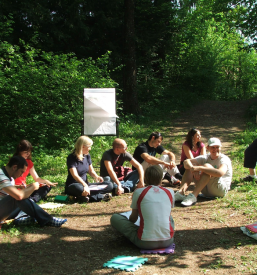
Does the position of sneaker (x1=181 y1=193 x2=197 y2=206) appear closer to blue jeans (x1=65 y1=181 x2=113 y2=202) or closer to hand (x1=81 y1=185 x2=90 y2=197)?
blue jeans (x1=65 y1=181 x2=113 y2=202)

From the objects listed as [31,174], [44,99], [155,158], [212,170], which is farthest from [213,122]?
[31,174]

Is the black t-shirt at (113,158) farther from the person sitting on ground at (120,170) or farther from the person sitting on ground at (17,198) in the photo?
the person sitting on ground at (17,198)

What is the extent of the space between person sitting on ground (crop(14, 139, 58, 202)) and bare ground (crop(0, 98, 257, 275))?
55 cm

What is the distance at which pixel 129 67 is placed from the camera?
14.9m

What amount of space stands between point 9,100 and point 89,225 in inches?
292

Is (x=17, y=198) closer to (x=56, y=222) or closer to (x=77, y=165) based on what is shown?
(x=56, y=222)

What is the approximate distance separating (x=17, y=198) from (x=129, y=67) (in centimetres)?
1184

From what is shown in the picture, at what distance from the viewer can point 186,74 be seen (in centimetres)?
1986

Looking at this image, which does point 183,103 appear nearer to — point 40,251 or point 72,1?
point 72,1

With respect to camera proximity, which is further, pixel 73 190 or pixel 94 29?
pixel 94 29

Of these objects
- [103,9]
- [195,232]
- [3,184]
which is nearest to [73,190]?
[3,184]

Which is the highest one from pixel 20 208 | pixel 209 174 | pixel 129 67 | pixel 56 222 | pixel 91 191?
pixel 129 67

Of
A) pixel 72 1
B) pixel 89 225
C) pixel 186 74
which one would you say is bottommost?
pixel 89 225

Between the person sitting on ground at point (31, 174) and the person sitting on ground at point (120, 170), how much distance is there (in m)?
Answer: 1.18
